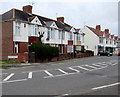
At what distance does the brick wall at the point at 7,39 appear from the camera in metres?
25.4

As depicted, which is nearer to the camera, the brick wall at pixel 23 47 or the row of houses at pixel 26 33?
the row of houses at pixel 26 33

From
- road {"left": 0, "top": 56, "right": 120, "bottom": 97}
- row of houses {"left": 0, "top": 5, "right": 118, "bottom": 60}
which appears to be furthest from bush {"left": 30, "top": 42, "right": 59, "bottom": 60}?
road {"left": 0, "top": 56, "right": 120, "bottom": 97}

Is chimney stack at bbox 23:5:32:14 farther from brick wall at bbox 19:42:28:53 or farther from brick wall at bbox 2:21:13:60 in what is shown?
brick wall at bbox 19:42:28:53

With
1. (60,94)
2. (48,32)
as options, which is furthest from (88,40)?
(60,94)

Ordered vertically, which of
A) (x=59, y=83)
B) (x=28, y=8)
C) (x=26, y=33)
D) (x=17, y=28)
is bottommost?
(x=59, y=83)

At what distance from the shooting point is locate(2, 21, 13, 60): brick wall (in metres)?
25.4

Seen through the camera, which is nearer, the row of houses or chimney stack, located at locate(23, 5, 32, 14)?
the row of houses

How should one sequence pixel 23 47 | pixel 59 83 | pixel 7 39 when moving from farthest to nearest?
1. pixel 23 47
2. pixel 7 39
3. pixel 59 83

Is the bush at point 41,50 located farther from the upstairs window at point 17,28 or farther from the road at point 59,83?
the road at point 59,83

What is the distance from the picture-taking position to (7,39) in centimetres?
2581

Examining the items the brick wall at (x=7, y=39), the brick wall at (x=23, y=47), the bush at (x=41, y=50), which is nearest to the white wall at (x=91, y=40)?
the bush at (x=41, y=50)

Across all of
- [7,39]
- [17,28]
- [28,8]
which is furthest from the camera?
[28,8]

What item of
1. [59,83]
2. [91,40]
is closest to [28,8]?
[59,83]

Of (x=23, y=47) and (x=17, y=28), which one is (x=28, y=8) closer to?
(x=17, y=28)
